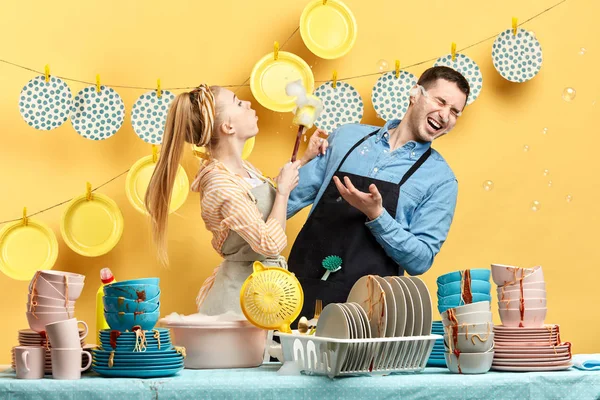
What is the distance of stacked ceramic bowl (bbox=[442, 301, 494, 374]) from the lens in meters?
1.67

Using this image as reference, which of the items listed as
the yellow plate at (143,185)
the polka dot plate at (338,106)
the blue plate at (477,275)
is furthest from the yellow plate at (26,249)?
the blue plate at (477,275)

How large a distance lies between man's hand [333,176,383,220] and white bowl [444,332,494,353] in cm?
83

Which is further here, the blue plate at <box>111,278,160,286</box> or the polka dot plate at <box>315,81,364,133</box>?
the polka dot plate at <box>315,81,364,133</box>

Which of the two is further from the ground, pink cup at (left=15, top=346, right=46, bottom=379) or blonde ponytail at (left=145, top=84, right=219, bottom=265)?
blonde ponytail at (left=145, top=84, right=219, bottom=265)

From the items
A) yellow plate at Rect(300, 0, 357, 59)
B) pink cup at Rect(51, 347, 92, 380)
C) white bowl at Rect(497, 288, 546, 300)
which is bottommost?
pink cup at Rect(51, 347, 92, 380)

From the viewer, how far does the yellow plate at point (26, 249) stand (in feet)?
9.91

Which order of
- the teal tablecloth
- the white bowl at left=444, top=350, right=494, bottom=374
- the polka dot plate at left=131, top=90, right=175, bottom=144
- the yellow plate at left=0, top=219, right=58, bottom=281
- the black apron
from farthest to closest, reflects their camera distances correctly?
Answer: 1. the polka dot plate at left=131, top=90, right=175, bottom=144
2. the yellow plate at left=0, top=219, right=58, bottom=281
3. the black apron
4. the white bowl at left=444, top=350, right=494, bottom=374
5. the teal tablecloth

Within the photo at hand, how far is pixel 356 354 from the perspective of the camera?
159 centimetres

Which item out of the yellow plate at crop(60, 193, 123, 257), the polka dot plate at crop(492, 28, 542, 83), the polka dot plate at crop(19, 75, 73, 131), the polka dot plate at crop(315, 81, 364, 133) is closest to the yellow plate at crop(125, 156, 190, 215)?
the yellow plate at crop(60, 193, 123, 257)

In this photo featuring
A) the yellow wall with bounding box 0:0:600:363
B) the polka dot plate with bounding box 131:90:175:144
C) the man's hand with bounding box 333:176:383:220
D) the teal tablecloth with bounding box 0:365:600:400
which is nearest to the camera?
the teal tablecloth with bounding box 0:365:600:400

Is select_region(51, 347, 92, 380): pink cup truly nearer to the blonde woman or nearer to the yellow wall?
the blonde woman

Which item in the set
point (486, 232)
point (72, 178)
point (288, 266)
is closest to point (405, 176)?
point (288, 266)

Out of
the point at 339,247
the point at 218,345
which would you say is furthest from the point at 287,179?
the point at 218,345

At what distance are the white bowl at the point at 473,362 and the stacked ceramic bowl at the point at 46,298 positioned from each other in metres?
0.83
